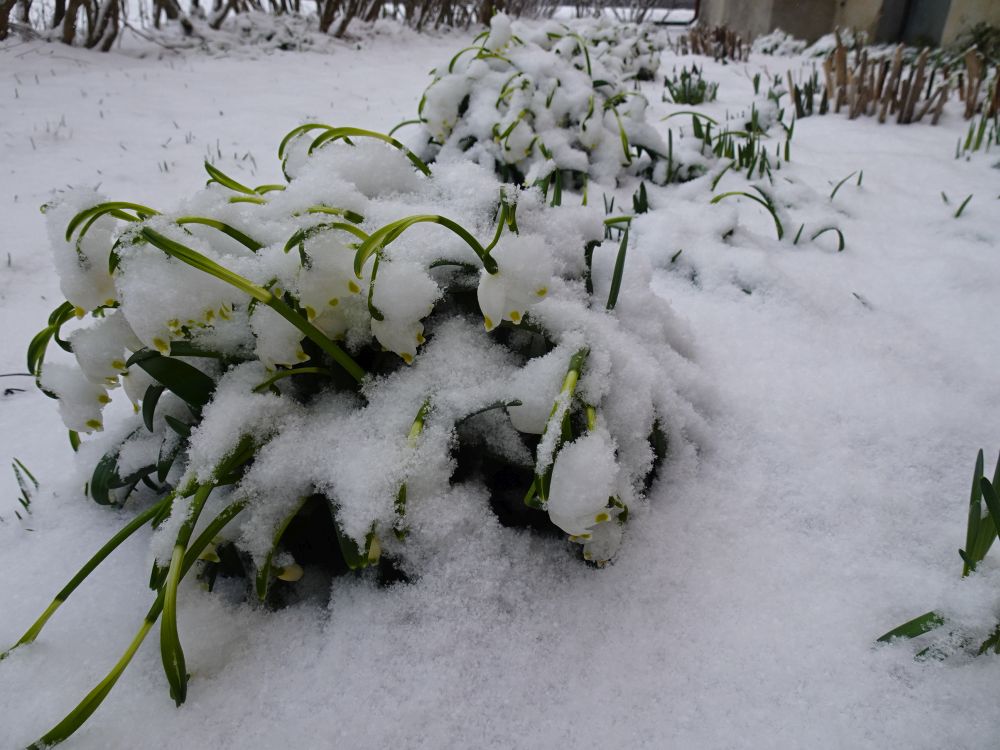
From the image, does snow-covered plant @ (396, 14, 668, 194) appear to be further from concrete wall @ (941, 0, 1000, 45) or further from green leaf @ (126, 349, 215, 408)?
concrete wall @ (941, 0, 1000, 45)

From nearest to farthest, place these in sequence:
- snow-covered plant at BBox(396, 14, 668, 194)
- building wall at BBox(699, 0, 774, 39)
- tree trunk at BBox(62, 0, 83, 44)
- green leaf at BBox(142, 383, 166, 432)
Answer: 1. green leaf at BBox(142, 383, 166, 432)
2. snow-covered plant at BBox(396, 14, 668, 194)
3. tree trunk at BBox(62, 0, 83, 44)
4. building wall at BBox(699, 0, 774, 39)

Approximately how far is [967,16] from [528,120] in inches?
273

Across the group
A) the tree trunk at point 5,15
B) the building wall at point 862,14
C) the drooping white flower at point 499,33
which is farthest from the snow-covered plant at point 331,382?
the building wall at point 862,14

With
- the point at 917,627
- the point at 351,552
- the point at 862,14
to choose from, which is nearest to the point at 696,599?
the point at 917,627

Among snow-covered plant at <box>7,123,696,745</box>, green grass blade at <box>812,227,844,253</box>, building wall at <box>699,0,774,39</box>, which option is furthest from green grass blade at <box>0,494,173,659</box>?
building wall at <box>699,0,774,39</box>

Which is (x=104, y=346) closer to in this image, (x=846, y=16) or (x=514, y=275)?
(x=514, y=275)

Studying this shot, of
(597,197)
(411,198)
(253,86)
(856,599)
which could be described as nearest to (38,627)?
(411,198)

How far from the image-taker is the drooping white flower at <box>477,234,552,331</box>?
2.72 ft

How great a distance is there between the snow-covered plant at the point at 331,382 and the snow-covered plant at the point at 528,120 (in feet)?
4.33

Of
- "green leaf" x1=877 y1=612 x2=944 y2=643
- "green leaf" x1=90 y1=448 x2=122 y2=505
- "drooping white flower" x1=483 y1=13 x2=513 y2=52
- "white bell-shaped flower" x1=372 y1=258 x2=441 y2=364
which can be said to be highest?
"drooping white flower" x1=483 y1=13 x2=513 y2=52

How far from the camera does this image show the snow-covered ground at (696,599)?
782 mm

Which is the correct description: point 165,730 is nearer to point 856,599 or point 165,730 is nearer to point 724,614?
point 724,614

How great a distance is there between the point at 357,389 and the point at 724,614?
656 millimetres

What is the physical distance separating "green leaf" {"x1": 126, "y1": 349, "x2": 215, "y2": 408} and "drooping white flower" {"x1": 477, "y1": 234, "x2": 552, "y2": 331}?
0.44 m
